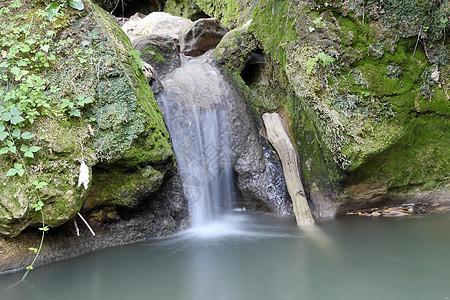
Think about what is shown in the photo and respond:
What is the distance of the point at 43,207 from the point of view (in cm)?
343

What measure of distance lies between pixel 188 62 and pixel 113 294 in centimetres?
672

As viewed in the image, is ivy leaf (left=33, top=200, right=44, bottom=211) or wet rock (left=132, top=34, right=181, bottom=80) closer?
ivy leaf (left=33, top=200, right=44, bottom=211)

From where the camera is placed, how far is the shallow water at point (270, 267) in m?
2.91

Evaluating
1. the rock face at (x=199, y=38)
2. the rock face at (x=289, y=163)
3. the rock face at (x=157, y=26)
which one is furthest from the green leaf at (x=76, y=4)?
the rock face at (x=157, y=26)

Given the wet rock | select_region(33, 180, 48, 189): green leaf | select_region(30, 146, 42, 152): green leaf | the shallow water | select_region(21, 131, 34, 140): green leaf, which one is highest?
the wet rock

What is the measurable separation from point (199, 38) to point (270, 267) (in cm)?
780

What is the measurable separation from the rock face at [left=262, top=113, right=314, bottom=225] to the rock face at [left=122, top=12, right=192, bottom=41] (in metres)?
7.48

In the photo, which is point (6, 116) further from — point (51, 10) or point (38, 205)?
point (51, 10)

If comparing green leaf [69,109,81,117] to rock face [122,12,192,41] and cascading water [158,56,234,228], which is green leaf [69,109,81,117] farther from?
rock face [122,12,192,41]

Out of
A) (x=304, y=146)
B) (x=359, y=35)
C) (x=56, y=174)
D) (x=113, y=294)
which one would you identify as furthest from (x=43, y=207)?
(x=359, y=35)

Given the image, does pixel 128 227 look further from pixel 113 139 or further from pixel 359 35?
pixel 359 35

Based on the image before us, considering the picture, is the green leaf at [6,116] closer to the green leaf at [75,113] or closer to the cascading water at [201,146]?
the green leaf at [75,113]

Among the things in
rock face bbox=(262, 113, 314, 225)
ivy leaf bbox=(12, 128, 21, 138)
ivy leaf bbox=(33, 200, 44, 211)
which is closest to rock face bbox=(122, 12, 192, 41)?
rock face bbox=(262, 113, 314, 225)

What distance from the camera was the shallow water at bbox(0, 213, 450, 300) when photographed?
9.54 ft
